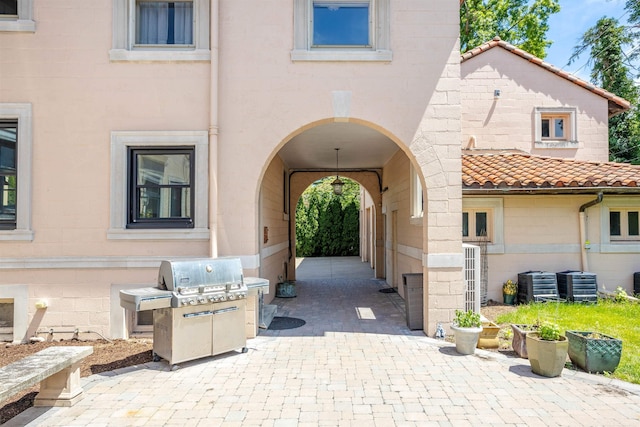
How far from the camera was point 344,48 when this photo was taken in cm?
638

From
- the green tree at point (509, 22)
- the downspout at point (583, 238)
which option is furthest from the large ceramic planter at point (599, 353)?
the green tree at point (509, 22)

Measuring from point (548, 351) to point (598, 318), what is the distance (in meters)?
3.10

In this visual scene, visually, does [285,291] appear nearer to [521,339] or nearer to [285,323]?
[285,323]

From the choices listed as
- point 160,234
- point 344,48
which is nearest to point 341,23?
point 344,48

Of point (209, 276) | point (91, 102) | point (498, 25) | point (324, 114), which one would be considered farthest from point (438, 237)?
point (498, 25)

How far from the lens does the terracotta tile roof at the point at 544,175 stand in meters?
7.68

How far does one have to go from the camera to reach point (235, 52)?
623 centimetres

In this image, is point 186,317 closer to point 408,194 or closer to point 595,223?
point 408,194

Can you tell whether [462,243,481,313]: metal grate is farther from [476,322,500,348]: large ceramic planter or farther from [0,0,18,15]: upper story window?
[0,0,18,15]: upper story window

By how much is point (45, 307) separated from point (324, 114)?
546 cm

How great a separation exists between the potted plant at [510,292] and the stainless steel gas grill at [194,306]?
589 centimetres

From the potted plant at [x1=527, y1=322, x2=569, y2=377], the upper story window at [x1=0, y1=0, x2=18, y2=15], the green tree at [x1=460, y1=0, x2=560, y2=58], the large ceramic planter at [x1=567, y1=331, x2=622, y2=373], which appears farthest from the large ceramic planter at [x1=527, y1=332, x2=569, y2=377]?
the green tree at [x1=460, y1=0, x2=560, y2=58]

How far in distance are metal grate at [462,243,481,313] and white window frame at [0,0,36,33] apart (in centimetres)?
800

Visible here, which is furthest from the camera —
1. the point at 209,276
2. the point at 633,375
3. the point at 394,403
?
the point at 209,276
